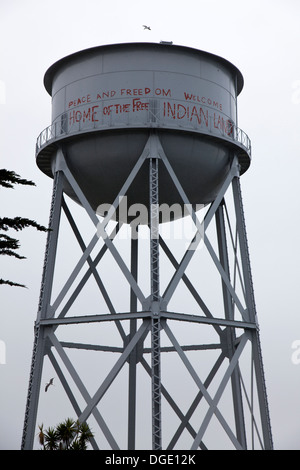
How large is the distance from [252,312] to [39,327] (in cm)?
616

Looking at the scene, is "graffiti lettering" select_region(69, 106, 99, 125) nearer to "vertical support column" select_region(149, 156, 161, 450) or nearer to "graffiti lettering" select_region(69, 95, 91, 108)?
"graffiti lettering" select_region(69, 95, 91, 108)

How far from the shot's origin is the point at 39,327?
30578mm

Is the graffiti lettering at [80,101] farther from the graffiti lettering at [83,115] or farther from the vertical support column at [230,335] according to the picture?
the vertical support column at [230,335]

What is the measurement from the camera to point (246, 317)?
103ft

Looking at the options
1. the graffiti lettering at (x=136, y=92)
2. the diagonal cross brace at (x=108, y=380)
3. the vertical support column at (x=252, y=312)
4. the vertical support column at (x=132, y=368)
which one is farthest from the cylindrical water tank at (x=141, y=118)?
the diagonal cross brace at (x=108, y=380)

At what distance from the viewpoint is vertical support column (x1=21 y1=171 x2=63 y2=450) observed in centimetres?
3005

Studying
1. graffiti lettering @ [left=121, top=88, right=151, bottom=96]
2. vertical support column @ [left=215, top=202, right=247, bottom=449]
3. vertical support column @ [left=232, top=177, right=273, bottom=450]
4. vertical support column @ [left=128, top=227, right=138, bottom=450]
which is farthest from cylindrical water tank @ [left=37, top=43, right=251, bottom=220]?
vertical support column @ [left=128, top=227, right=138, bottom=450]

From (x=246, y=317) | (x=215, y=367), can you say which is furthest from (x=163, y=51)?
(x=215, y=367)

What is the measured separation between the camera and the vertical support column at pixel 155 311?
27.7 metres

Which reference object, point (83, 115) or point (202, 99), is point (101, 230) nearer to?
point (83, 115)

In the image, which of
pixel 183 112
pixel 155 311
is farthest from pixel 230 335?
pixel 183 112

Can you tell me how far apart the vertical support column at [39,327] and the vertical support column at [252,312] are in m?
5.32

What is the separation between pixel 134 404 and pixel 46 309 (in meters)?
6.36

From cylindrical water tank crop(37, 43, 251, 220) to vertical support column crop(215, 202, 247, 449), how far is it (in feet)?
6.69
